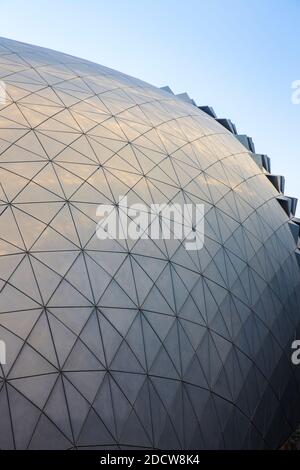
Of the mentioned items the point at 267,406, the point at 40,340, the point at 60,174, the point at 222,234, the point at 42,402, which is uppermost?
the point at 60,174

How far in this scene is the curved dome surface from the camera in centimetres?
1372

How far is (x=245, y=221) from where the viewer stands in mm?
22844

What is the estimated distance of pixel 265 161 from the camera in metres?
31.9

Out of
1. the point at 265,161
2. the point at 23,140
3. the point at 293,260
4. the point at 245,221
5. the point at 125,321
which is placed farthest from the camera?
the point at 265,161

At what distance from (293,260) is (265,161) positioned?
973 cm

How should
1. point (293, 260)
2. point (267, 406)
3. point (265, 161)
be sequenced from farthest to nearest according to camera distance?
point (265, 161), point (293, 260), point (267, 406)

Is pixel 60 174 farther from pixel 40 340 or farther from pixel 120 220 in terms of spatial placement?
pixel 40 340

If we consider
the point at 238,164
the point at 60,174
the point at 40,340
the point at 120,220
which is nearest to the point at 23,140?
the point at 60,174

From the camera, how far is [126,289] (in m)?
15.8

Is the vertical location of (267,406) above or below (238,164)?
below

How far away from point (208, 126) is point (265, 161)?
6.44 m

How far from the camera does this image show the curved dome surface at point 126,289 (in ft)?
45.0
